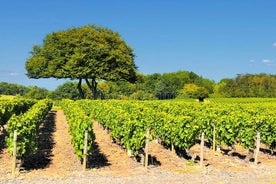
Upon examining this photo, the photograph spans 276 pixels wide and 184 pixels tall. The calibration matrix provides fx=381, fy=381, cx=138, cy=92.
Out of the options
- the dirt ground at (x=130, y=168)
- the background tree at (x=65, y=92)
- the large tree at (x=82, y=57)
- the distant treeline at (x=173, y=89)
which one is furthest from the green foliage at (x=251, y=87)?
the dirt ground at (x=130, y=168)

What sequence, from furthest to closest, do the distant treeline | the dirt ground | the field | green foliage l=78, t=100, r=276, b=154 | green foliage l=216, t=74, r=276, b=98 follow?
1. the distant treeline
2. green foliage l=216, t=74, r=276, b=98
3. green foliage l=78, t=100, r=276, b=154
4. the field
5. the dirt ground

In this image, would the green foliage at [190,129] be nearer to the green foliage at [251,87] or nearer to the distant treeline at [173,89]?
the distant treeline at [173,89]

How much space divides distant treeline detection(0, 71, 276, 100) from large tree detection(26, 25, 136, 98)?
28.5m

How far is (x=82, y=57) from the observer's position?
53656 mm

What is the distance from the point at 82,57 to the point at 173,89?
89418 mm

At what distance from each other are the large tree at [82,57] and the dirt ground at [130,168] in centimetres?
3746

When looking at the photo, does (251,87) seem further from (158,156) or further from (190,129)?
(190,129)

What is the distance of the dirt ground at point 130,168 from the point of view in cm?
1207

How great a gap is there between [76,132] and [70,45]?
142 ft

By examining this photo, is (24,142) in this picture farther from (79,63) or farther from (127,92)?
(127,92)

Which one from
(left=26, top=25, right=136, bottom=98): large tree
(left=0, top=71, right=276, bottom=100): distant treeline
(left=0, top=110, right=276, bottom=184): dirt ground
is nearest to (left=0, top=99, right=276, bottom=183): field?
(left=0, top=110, right=276, bottom=184): dirt ground

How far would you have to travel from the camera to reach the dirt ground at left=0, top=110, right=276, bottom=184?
12070 millimetres

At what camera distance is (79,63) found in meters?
54.4

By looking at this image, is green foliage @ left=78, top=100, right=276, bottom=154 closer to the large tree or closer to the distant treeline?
the large tree
